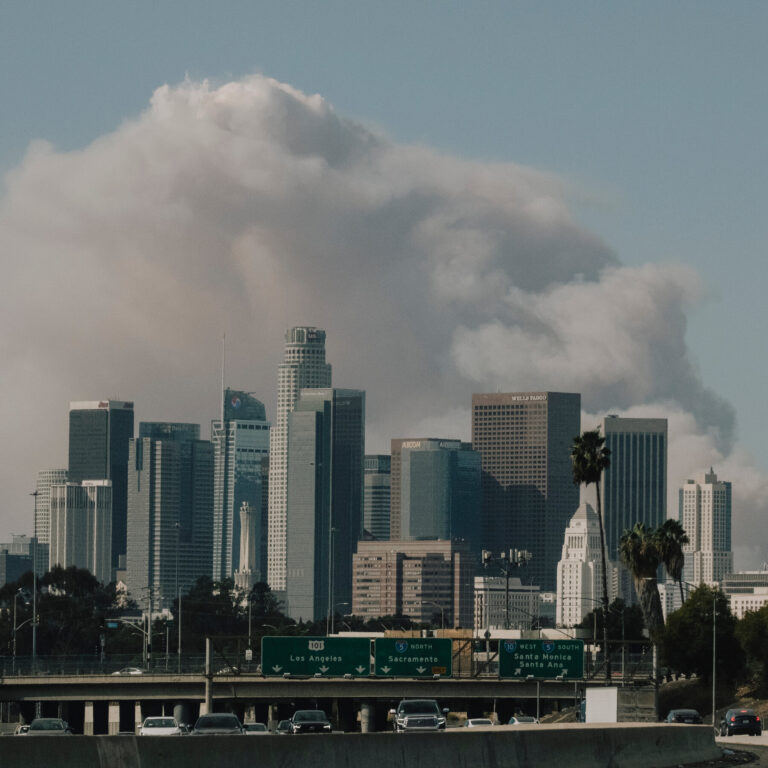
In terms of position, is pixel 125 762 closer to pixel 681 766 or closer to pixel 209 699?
pixel 681 766

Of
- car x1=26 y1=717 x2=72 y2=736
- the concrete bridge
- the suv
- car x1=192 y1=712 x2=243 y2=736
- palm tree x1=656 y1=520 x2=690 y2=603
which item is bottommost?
the concrete bridge

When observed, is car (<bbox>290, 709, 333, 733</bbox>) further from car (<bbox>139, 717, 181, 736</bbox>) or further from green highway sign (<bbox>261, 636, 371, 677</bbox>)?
green highway sign (<bbox>261, 636, 371, 677</bbox>)

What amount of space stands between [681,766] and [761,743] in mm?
21841

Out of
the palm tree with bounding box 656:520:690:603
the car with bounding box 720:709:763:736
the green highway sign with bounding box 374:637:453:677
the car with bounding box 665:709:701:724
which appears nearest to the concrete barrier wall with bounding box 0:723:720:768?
the car with bounding box 665:709:701:724

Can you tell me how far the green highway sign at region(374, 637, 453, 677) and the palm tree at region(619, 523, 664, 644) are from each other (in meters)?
42.9

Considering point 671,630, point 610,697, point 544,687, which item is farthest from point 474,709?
point 610,697

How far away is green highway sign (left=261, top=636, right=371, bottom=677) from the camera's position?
108m

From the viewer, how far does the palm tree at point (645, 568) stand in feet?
502

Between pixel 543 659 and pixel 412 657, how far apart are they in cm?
814

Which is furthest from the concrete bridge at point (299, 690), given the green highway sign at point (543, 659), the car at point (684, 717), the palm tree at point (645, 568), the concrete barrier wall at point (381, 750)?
the concrete barrier wall at point (381, 750)

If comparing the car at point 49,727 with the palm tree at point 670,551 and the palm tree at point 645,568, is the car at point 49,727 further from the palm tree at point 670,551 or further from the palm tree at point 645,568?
the palm tree at point 670,551

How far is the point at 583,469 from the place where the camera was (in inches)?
5861

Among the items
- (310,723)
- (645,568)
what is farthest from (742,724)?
(645,568)

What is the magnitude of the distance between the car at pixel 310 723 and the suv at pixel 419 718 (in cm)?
332
